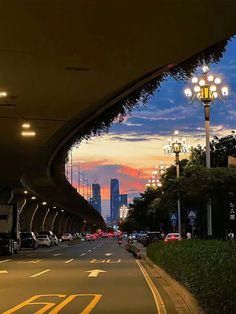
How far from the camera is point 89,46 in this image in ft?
55.4

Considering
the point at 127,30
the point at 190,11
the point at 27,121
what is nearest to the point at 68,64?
the point at 127,30

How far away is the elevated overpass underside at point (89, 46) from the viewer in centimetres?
1370

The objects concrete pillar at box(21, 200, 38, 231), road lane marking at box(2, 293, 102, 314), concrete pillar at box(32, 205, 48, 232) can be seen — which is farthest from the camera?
concrete pillar at box(32, 205, 48, 232)

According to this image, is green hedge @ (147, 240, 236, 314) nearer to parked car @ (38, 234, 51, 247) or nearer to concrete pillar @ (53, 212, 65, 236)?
parked car @ (38, 234, 51, 247)

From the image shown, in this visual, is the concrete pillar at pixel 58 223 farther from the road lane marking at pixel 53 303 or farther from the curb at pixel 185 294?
the road lane marking at pixel 53 303

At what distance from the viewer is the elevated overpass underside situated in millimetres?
13703

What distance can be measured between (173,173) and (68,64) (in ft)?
146

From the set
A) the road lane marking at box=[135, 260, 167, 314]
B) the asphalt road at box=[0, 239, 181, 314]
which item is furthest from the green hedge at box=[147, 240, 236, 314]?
the asphalt road at box=[0, 239, 181, 314]

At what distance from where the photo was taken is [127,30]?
1545cm

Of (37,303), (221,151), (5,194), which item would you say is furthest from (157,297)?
(5,194)

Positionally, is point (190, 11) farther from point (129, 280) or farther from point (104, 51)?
point (129, 280)

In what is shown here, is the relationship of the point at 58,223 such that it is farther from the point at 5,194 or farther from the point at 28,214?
the point at 5,194

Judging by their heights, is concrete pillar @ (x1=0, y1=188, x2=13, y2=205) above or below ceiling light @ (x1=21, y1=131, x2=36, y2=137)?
below

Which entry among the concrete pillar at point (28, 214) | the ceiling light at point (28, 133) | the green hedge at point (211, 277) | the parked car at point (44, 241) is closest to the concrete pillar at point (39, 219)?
the concrete pillar at point (28, 214)
